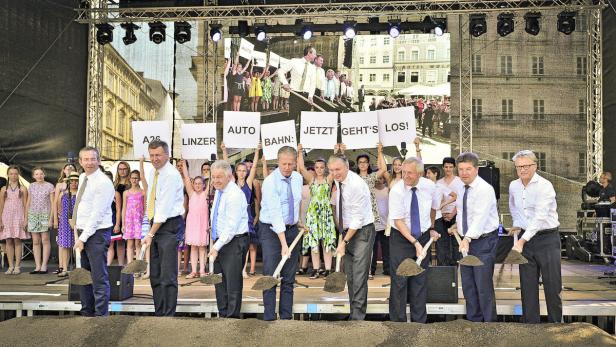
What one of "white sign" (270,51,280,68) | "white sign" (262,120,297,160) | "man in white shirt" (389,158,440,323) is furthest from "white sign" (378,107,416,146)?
"white sign" (270,51,280,68)

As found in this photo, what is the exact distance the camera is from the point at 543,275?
223 inches

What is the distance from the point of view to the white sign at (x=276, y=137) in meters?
8.28

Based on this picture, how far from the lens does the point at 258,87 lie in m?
14.2

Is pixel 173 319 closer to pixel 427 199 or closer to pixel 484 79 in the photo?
pixel 427 199

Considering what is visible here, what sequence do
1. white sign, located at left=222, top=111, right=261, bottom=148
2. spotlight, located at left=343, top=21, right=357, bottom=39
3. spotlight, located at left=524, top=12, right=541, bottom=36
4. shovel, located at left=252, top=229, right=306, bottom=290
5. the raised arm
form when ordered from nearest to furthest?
shovel, located at left=252, top=229, right=306, bottom=290, the raised arm, white sign, located at left=222, top=111, right=261, bottom=148, spotlight, located at left=524, top=12, right=541, bottom=36, spotlight, located at left=343, top=21, right=357, bottom=39

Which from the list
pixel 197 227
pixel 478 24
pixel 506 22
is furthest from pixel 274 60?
pixel 197 227

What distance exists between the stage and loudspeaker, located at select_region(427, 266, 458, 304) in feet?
0.23

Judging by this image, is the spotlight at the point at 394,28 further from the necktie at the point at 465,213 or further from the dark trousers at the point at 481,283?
the dark trousers at the point at 481,283

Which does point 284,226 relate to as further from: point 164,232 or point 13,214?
point 13,214

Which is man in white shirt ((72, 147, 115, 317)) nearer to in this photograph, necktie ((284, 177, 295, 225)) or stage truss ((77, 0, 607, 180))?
necktie ((284, 177, 295, 225))

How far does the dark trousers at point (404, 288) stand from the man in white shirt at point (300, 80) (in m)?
8.50

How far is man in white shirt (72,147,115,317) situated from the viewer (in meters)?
5.82

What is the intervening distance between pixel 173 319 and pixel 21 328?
101 centimetres

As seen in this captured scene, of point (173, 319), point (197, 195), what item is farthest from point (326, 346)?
point (197, 195)
